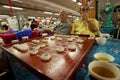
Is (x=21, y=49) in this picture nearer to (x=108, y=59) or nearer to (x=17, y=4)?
(x=108, y=59)

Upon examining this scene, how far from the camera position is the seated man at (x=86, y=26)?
6.45 feet

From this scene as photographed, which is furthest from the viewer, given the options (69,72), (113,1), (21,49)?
(113,1)

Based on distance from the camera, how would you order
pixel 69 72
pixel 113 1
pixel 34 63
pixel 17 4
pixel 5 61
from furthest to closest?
pixel 17 4, pixel 113 1, pixel 5 61, pixel 34 63, pixel 69 72

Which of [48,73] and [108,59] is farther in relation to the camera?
[108,59]

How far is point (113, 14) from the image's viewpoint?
3432 millimetres

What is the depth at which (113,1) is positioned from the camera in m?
3.26

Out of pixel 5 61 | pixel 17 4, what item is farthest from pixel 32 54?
pixel 17 4

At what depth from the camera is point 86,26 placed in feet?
7.11

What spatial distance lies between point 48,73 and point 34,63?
0.61 feet

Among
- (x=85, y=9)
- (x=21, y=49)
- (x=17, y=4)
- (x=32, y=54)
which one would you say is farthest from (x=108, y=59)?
(x=17, y=4)

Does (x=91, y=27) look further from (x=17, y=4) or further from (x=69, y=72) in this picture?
(x=17, y=4)

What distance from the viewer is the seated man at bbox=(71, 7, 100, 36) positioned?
1.97m

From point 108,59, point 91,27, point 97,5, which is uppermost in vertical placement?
point 97,5

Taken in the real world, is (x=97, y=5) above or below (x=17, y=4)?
below
